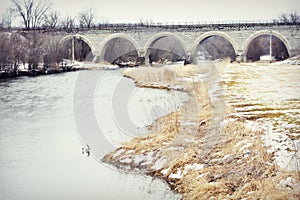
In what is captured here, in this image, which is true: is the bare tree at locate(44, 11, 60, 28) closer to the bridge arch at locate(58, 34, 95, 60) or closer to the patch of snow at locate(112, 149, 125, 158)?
the bridge arch at locate(58, 34, 95, 60)

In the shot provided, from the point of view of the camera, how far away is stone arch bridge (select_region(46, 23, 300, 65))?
3190cm

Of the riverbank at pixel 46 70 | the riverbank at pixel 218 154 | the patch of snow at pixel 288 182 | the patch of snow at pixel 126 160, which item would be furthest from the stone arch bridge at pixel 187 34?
the patch of snow at pixel 288 182

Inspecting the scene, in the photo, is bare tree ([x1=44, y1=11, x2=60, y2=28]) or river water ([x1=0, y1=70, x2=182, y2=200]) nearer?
river water ([x1=0, y1=70, x2=182, y2=200])

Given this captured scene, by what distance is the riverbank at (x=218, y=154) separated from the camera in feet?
15.1

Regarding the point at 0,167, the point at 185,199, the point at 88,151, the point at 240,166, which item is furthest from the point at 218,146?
the point at 0,167

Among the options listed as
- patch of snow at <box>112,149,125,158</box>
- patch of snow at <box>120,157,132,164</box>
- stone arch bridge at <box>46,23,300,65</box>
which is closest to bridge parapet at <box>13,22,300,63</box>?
stone arch bridge at <box>46,23,300,65</box>

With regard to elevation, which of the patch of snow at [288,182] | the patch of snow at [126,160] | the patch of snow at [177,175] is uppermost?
the patch of snow at [288,182]

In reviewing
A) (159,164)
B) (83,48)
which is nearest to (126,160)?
(159,164)

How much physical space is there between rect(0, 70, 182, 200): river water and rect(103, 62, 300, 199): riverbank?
0.38m

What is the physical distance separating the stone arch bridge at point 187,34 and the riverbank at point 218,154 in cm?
2457

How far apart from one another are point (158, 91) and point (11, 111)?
236 inches

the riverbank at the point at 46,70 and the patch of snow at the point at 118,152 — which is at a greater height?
the riverbank at the point at 46,70

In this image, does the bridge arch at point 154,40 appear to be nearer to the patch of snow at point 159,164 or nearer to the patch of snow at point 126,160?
the patch of snow at point 126,160

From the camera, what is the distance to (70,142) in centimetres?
755
